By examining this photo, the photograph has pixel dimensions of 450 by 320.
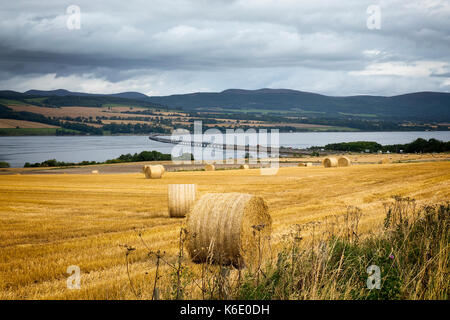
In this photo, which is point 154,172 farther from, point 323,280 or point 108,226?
point 323,280

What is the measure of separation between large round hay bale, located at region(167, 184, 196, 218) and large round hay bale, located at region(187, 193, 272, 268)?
7120 mm

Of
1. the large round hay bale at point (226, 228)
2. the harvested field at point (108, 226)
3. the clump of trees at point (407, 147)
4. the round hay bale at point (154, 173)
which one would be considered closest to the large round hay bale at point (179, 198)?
the harvested field at point (108, 226)

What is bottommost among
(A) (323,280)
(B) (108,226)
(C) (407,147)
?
(C) (407,147)

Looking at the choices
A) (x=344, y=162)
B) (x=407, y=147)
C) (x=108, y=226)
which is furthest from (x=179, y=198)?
(x=407, y=147)

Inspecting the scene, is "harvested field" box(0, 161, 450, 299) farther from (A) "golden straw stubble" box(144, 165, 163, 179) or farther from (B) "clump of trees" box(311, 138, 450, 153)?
(B) "clump of trees" box(311, 138, 450, 153)

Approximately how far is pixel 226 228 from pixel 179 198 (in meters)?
7.89

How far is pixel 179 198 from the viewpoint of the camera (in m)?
16.4

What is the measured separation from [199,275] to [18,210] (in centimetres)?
1362

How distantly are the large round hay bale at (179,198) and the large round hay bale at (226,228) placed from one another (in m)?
7.12

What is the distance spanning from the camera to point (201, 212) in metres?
9.01

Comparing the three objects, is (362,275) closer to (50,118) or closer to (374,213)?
(374,213)

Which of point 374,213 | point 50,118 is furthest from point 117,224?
point 50,118

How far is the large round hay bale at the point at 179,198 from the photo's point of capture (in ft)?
53.6

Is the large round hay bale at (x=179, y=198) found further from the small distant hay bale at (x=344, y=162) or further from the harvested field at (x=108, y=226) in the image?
the small distant hay bale at (x=344, y=162)
